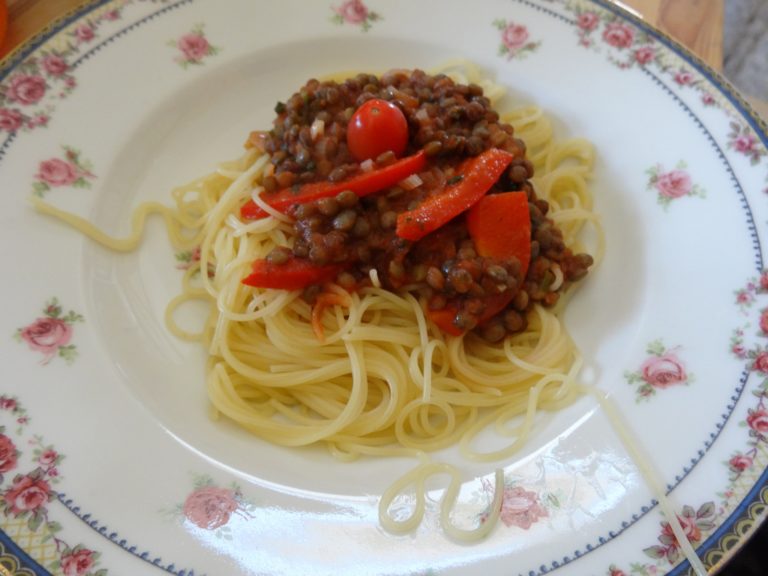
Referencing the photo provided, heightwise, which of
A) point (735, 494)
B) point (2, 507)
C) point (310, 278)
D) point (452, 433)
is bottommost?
point (2, 507)

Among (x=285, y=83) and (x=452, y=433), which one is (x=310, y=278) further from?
A: (x=285, y=83)

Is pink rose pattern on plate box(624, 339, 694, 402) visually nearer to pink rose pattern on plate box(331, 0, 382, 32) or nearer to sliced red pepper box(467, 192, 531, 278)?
sliced red pepper box(467, 192, 531, 278)

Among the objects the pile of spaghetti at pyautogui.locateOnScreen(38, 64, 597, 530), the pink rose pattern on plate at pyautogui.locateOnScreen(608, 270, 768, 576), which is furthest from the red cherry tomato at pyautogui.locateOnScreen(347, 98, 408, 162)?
the pink rose pattern on plate at pyautogui.locateOnScreen(608, 270, 768, 576)

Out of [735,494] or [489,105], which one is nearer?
[735,494]

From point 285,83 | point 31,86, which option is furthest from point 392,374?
point 31,86

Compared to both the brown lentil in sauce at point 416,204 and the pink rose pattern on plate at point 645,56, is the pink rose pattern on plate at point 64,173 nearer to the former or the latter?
the brown lentil in sauce at point 416,204

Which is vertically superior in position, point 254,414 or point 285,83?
point 285,83

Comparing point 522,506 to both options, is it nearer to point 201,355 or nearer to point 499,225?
point 499,225

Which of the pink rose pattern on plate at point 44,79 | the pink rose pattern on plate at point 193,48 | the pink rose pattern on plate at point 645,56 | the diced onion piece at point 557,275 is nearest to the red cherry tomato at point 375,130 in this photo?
the diced onion piece at point 557,275
